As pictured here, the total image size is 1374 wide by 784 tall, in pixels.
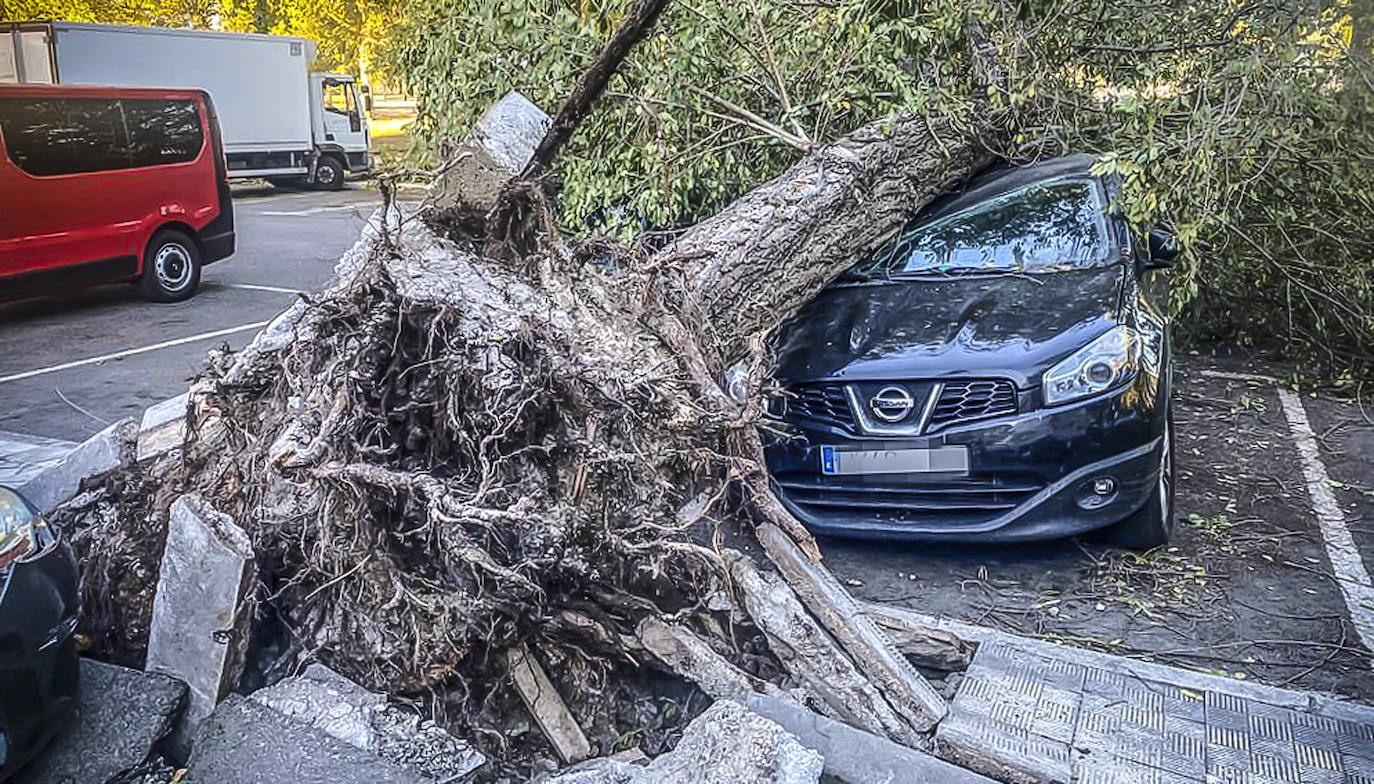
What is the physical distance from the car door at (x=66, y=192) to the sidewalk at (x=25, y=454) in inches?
144

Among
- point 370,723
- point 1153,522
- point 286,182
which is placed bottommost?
point 286,182

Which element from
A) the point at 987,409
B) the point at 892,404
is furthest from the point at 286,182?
the point at 987,409

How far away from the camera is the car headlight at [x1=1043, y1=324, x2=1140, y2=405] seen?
436cm

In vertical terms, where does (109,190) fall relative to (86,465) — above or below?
above

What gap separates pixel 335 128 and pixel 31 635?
22.3 m

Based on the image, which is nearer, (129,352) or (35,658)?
(35,658)

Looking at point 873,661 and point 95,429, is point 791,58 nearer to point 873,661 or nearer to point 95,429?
point 873,661

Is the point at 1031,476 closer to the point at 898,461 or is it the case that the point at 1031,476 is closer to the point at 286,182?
the point at 898,461

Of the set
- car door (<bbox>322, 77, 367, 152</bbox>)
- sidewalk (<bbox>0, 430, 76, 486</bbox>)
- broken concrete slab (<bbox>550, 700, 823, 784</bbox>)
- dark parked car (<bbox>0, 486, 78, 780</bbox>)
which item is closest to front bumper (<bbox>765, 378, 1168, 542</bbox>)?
broken concrete slab (<bbox>550, 700, 823, 784</bbox>)

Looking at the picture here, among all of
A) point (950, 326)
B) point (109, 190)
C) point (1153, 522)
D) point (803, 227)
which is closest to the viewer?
point (1153, 522)

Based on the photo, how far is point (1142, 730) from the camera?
3291 mm

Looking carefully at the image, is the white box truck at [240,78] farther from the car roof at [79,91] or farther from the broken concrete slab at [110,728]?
the broken concrete slab at [110,728]

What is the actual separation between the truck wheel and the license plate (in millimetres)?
21019

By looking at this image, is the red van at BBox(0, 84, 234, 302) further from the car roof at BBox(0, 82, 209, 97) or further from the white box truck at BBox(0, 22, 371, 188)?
the white box truck at BBox(0, 22, 371, 188)
